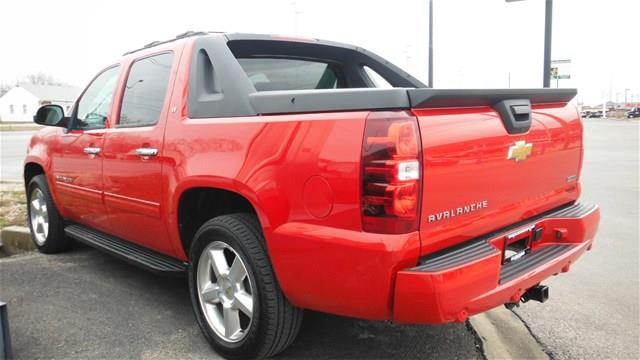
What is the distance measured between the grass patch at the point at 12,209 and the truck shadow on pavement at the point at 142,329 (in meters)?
2.44

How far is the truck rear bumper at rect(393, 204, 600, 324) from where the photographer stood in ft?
6.76

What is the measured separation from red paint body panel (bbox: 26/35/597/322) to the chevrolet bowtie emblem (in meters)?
0.03

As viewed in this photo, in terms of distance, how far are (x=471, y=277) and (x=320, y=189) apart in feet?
2.43

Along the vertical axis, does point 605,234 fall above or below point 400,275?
below

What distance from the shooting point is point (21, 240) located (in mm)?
5434

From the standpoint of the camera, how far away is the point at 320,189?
221 cm

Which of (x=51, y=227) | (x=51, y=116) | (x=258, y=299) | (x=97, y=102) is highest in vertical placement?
(x=97, y=102)

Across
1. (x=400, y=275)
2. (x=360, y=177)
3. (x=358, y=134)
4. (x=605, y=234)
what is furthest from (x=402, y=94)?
(x=605, y=234)

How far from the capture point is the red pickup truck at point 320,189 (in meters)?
2.10

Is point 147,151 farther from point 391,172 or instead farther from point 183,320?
point 391,172

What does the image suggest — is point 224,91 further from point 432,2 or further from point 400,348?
point 432,2

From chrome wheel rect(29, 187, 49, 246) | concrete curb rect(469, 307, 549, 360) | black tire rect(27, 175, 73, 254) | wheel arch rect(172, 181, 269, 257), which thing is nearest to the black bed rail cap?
wheel arch rect(172, 181, 269, 257)

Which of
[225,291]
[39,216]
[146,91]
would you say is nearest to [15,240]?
[39,216]

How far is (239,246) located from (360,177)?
869 millimetres
